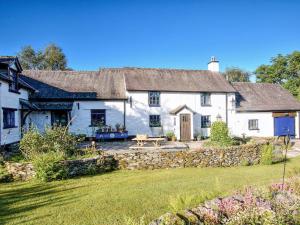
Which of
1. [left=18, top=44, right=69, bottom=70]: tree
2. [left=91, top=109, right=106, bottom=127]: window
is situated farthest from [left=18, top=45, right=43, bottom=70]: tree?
[left=91, top=109, right=106, bottom=127]: window

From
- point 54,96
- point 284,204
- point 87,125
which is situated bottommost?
point 284,204

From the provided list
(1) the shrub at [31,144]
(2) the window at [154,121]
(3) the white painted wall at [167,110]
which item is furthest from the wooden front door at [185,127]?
(1) the shrub at [31,144]

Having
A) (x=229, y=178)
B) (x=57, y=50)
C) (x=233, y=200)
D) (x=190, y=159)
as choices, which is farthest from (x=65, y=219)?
(x=57, y=50)

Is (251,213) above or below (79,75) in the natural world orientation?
below

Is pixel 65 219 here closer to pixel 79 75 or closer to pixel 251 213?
pixel 251 213

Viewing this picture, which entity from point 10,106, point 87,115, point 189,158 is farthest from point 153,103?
point 10,106

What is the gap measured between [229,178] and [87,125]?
50.5ft

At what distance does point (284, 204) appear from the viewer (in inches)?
263

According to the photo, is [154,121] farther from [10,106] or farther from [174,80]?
[10,106]

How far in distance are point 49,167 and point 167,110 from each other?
1578cm

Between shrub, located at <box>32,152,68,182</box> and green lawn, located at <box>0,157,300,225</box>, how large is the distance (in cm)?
49

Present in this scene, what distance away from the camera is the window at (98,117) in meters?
25.0

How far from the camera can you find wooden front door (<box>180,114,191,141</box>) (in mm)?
25859

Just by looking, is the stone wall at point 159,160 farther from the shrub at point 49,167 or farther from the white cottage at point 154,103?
the white cottage at point 154,103
